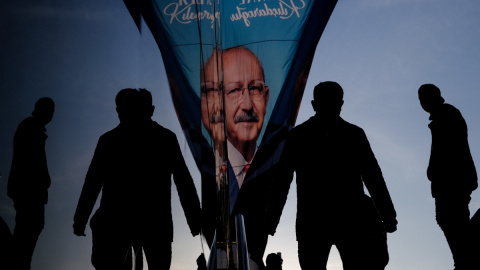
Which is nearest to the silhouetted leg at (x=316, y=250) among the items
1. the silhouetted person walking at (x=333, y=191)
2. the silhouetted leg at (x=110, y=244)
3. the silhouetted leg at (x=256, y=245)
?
the silhouetted person walking at (x=333, y=191)

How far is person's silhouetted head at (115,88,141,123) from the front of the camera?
0.39 m

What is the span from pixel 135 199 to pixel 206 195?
585 millimetres

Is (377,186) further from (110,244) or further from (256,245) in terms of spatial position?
(110,244)

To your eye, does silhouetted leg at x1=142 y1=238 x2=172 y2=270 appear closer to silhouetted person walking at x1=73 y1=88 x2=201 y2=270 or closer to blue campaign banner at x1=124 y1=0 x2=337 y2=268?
silhouetted person walking at x1=73 y1=88 x2=201 y2=270

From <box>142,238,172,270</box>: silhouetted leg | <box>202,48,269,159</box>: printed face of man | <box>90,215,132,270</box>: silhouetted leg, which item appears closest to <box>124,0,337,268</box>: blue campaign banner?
<box>202,48,269,159</box>: printed face of man

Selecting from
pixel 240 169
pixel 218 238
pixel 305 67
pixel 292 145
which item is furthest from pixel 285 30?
pixel 218 238

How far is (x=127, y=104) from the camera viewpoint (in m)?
0.43

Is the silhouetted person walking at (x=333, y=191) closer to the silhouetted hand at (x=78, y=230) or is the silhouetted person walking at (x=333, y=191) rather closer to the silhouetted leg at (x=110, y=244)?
the silhouetted leg at (x=110, y=244)

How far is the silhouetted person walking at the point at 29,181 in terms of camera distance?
0.24m

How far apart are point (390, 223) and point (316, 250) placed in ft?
0.98

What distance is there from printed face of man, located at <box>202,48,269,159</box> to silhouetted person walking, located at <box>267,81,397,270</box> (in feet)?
8.76

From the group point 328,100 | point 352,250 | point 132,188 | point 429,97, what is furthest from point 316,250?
point 132,188

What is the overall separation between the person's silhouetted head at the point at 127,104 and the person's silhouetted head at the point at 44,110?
109 mm

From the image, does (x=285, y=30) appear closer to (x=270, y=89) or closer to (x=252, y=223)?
(x=270, y=89)
